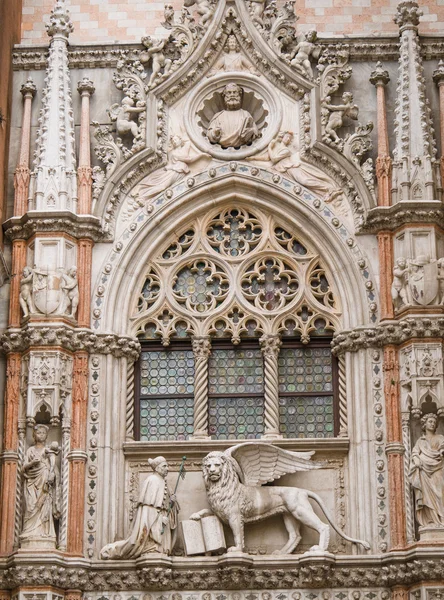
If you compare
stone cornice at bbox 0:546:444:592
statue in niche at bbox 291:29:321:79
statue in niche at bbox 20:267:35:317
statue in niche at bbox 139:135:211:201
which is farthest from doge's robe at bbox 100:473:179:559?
statue in niche at bbox 291:29:321:79

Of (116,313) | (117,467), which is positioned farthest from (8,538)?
(116,313)

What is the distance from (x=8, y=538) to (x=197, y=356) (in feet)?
11.8

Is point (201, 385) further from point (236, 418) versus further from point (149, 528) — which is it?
point (149, 528)

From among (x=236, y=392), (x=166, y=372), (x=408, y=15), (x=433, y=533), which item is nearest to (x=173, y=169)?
(x=166, y=372)

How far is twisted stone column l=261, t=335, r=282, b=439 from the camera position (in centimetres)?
2191

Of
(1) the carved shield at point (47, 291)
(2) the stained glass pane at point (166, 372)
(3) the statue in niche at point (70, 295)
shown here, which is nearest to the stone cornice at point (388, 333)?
(2) the stained glass pane at point (166, 372)

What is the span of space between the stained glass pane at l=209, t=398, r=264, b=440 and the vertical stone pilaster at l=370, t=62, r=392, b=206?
3.35 metres

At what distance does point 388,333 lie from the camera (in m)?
21.8

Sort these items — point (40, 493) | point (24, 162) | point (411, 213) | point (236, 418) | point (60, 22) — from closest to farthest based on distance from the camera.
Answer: point (40, 493)
point (411, 213)
point (236, 418)
point (24, 162)
point (60, 22)

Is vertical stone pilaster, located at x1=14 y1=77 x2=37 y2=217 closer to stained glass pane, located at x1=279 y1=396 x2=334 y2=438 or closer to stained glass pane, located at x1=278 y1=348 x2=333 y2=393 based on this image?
stained glass pane, located at x1=278 y1=348 x2=333 y2=393

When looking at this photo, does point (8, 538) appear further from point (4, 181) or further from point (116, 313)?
point (4, 181)

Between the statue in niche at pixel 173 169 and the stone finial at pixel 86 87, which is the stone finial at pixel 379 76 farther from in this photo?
the stone finial at pixel 86 87

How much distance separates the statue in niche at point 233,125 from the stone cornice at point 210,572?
6093mm

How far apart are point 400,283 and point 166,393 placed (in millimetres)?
3563
